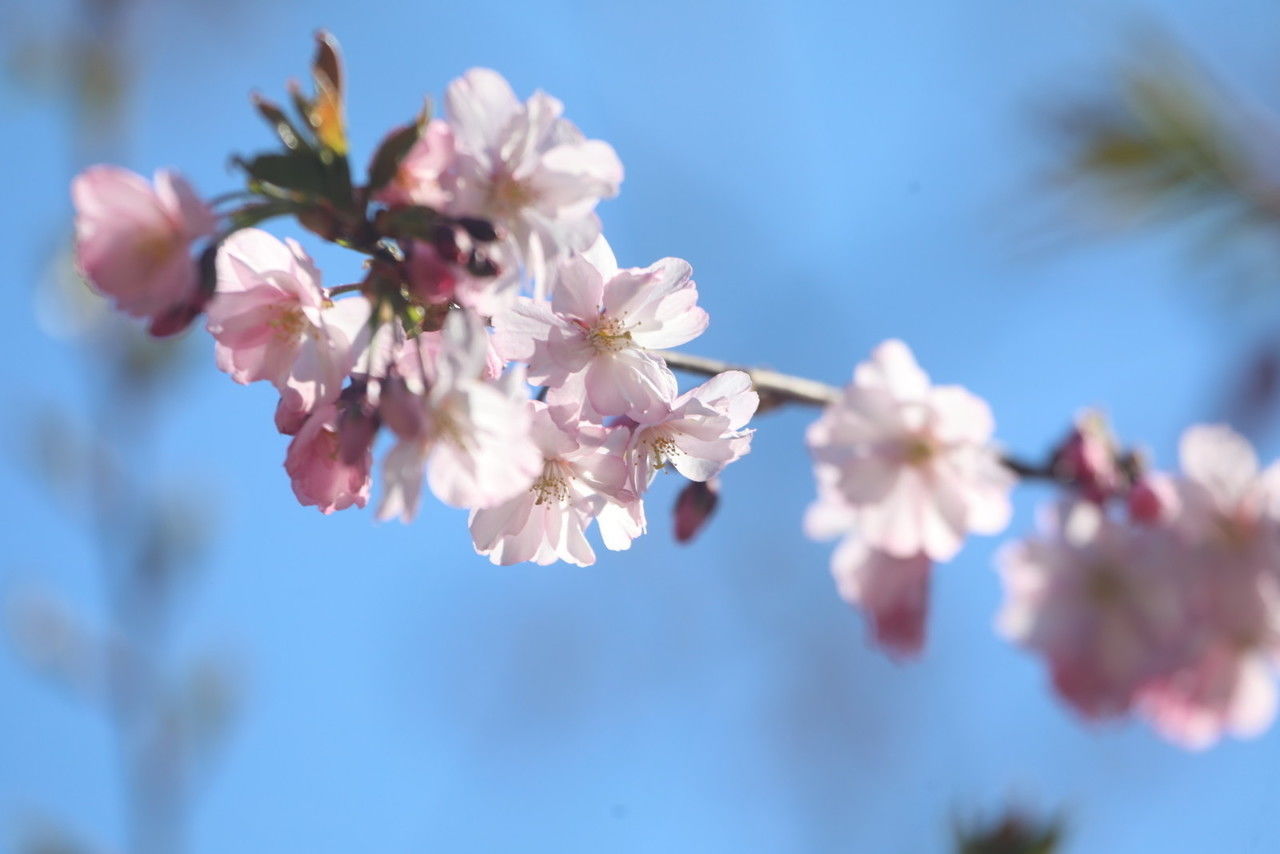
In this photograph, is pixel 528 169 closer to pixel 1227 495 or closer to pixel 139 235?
pixel 139 235

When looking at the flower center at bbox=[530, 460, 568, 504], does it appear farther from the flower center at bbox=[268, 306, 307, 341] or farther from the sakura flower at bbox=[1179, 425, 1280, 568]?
the sakura flower at bbox=[1179, 425, 1280, 568]

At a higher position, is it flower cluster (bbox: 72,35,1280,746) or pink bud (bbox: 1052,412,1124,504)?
pink bud (bbox: 1052,412,1124,504)

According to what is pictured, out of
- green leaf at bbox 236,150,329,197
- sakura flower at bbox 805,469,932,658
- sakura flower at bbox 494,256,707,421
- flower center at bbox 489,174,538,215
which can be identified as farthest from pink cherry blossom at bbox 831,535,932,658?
green leaf at bbox 236,150,329,197

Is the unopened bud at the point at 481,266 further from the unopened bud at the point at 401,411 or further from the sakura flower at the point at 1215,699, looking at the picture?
the sakura flower at the point at 1215,699

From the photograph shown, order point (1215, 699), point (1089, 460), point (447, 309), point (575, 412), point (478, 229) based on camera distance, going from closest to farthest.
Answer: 1. point (478, 229)
2. point (447, 309)
3. point (575, 412)
4. point (1089, 460)
5. point (1215, 699)

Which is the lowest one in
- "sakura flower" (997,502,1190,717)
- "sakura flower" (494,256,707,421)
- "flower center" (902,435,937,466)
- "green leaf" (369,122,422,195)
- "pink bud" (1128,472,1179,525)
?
"green leaf" (369,122,422,195)

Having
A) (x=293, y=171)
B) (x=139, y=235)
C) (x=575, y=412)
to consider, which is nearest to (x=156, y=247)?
(x=139, y=235)

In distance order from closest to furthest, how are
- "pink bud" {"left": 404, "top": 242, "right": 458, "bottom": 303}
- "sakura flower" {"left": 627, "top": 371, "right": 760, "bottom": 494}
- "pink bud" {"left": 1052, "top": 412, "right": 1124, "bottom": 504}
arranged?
1. "pink bud" {"left": 404, "top": 242, "right": 458, "bottom": 303}
2. "sakura flower" {"left": 627, "top": 371, "right": 760, "bottom": 494}
3. "pink bud" {"left": 1052, "top": 412, "right": 1124, "bottom": 504}

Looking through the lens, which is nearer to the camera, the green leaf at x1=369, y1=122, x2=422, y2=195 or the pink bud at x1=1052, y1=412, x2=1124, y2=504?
the green leaf at x1=369, y1=122, x2=422, y2=195
